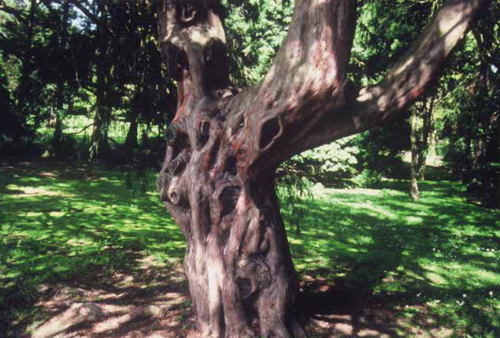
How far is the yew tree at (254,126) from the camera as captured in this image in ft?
11.2

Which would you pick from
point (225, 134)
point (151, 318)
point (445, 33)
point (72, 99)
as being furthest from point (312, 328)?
point (72, 99)

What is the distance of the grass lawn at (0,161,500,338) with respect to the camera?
475 cm

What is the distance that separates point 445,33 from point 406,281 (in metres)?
4.26

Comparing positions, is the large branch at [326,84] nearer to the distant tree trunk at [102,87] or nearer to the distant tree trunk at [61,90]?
the distant tree trunk at [102,87]

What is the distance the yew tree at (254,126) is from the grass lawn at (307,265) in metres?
0.79

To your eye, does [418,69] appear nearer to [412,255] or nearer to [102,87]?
[102,87]

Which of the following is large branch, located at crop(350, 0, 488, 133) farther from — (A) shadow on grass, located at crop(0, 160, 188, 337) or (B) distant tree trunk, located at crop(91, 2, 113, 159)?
(A) shadow on grass, located at crop(0, 160, 188, 337)

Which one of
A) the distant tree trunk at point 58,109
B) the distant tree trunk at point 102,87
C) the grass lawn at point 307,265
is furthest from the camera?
the distant tree trunk at point 58,109

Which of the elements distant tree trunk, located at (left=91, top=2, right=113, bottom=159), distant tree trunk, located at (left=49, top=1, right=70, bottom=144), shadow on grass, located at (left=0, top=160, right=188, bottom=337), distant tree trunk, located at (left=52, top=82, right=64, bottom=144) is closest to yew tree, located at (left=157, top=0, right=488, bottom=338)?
distant tree trunk, located at (left=91, top=2, right=113, bottom=159)

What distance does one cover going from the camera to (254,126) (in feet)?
12.3

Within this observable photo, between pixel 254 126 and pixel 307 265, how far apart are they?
3.87 meters

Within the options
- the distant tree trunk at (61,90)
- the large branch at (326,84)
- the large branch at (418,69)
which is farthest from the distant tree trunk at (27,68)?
the large branch at (418,69)

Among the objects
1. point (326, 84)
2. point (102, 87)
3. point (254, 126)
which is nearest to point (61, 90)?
point (102, 87)

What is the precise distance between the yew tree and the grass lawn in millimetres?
792
